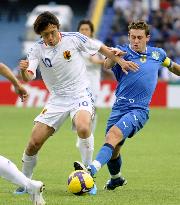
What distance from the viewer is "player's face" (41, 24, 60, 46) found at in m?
8.98

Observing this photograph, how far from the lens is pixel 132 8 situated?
30203 mm

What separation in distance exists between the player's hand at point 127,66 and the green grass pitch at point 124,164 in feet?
4.62

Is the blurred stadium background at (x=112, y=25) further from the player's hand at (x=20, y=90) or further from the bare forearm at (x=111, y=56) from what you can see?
the player's hand at (x=20, y=90)

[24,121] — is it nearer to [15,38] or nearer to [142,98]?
[142,98]

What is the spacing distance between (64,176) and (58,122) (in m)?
1.54

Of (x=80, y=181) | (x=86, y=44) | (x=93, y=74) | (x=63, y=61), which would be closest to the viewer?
(x=80, y=181)

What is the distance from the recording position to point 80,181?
839 cm

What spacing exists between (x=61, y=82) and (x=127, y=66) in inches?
34.6

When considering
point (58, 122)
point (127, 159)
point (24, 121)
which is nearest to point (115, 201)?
point (58, 122)

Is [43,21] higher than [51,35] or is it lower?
higher

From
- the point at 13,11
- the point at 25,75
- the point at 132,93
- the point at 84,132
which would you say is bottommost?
the point at 13,11

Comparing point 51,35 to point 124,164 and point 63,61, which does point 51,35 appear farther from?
point 124,164

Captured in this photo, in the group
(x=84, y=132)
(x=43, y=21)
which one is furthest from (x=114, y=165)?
(x=43, y=21)

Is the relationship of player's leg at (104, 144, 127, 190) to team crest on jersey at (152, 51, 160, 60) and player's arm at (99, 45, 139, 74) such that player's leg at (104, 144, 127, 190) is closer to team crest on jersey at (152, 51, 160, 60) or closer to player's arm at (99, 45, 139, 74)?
player's arm at (99, 45, 139, 74)
